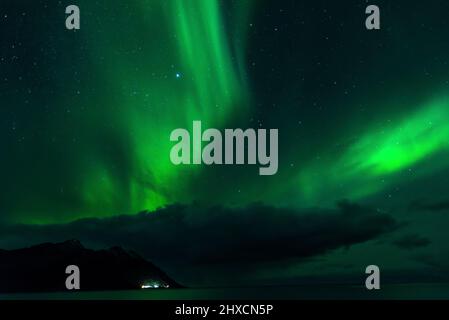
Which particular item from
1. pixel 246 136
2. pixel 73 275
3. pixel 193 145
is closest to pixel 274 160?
pixel 246 136

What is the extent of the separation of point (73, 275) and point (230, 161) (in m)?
2.17

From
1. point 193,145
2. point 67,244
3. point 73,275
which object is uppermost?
point 193,145
